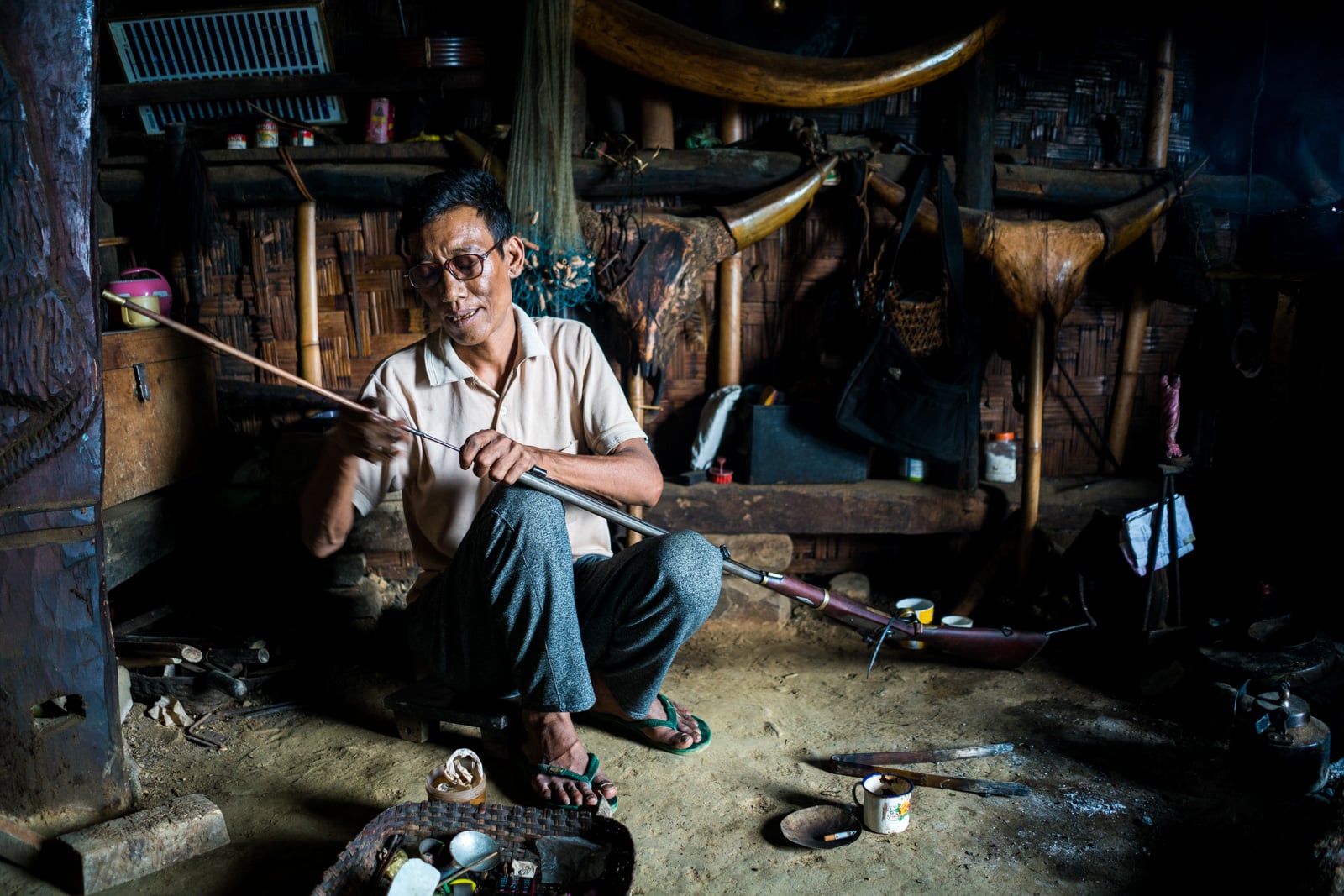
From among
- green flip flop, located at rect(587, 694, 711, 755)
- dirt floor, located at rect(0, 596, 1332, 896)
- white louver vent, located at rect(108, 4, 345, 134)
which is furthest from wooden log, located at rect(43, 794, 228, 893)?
white louver vent, located at rect(108, 4, 345, 134)

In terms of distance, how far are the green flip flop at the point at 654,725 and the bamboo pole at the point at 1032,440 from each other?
1739mm

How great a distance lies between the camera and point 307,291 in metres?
3.72

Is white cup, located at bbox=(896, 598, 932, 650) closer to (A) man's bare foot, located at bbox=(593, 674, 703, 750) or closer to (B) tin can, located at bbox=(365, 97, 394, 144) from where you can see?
(A) man's bare foot, located at bbox=(593, 674, 703, 750)

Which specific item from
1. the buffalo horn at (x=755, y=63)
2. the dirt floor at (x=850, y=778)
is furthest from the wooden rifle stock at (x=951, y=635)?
the buffalo horn at (x=755, y=63)

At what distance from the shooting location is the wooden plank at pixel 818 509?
3.76m

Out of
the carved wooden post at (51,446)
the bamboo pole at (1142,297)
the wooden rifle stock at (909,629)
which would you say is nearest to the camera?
the carved wooden post at (51,446)

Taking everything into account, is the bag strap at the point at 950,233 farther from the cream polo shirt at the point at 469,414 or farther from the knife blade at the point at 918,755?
the knife blade at the point at 918,755

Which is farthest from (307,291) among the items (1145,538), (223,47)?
(1145,538)

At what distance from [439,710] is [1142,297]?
3.46m

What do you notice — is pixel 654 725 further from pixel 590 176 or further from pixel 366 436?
pixel 590 176

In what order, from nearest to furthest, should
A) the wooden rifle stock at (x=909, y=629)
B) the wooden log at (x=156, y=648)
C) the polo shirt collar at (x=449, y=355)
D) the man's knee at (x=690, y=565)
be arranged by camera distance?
the man's knee at (x=690, y=565) < the polo shirt collar at (x=449, y=355) < the wooden rifle stock at (x=909, y=629) < the wooden log at (x=156, y=648)

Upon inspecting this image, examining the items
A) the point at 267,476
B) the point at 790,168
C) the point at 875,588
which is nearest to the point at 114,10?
the point at 267,476

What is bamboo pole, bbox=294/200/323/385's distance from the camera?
12.0ft

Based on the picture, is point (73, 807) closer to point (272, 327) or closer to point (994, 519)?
point (272, 327)
